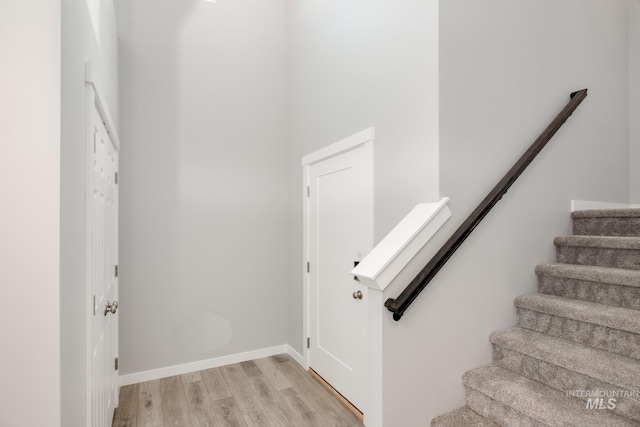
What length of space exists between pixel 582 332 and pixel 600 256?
0.61 metres

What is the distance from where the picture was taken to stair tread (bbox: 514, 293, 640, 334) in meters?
1.63

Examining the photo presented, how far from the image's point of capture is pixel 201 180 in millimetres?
3441

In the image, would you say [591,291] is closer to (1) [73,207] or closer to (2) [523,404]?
(2) [523,404]

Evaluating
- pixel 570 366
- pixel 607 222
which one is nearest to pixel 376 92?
pixel 607 222

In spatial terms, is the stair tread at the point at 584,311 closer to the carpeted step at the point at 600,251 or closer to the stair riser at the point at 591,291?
the stair riser at the point at 591,291

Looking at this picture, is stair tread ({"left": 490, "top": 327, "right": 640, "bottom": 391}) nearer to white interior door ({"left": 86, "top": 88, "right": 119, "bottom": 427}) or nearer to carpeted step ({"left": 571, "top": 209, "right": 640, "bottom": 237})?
carpeted step ({"left": 571, "top": 209, "right": 640, "bottom": 237})

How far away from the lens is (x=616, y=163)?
274 cm

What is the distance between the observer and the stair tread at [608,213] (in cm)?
223

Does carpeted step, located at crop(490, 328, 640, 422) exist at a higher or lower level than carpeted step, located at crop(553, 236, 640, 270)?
lower


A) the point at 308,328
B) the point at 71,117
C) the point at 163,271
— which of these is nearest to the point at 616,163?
the point at 308,328

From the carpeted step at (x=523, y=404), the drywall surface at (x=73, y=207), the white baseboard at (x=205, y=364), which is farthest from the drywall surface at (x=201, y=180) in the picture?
the carpeted step at (x=523, y=404)

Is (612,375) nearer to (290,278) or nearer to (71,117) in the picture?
(71,117)

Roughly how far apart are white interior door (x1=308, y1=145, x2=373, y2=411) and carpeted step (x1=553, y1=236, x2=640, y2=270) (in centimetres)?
125

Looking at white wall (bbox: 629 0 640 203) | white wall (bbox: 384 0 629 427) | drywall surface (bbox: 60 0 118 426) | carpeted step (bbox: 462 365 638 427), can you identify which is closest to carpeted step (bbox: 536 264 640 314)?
white wall (bbox: 384 0 629 427)
